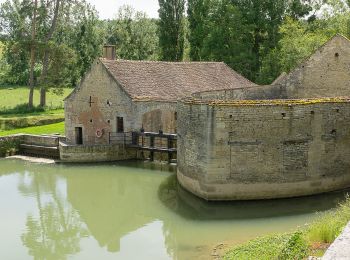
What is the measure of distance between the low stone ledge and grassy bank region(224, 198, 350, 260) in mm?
1673

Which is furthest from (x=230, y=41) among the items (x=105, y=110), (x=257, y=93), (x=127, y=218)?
(x=127, y=218)

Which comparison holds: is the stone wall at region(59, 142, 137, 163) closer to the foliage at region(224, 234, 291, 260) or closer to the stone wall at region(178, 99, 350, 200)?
the stone wall at region(178, 99, 350, 200)

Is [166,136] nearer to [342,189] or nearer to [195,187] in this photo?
[195,187]

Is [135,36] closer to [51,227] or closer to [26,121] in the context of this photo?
[26,121]

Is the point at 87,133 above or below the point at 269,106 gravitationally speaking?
below

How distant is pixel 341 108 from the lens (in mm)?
17844

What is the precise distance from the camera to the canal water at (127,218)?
1384 centimetres

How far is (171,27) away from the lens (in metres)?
46.7

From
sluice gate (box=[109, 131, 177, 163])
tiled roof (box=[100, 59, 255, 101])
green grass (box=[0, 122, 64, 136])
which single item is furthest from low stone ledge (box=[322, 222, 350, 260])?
green grass (box=[0, 122, 64, 136])

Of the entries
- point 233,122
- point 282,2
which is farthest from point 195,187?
point 282,2

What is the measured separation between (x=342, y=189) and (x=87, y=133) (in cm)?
1424

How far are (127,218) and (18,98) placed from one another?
3285 centimetres

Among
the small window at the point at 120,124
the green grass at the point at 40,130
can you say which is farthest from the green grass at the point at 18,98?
the small window at the point at 120,124

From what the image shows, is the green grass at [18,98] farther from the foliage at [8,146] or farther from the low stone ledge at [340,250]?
the low stone ledge at [340,250]
